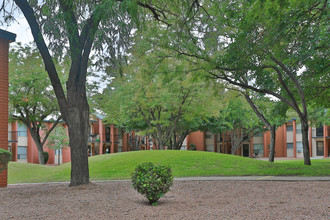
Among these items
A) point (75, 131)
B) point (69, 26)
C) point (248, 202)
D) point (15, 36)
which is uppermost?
point (15, 36)

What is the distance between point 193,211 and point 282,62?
1251 cm

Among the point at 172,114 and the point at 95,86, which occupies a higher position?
the point at 95,86

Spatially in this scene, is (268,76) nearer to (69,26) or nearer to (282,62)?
(282,62)

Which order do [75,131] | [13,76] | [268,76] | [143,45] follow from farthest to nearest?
[13,76]
[268,76]
[143,45]
[75,131]

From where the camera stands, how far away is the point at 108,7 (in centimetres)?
886

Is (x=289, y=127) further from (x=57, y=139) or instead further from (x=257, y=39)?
(x=257, y=39)

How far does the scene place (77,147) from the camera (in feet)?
39.7

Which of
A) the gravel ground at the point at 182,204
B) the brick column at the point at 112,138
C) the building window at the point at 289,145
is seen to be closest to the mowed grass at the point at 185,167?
the gravel ground at the point at 182,204

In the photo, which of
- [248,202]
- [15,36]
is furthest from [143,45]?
[248,202]

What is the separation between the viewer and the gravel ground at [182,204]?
6.75 meters

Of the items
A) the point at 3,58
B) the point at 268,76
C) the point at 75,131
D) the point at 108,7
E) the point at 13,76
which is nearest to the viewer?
the point at 108,7

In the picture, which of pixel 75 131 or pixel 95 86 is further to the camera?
pixel 95 86

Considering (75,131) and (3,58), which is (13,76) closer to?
(3,58)

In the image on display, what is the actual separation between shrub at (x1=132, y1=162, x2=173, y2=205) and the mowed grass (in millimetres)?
8709
